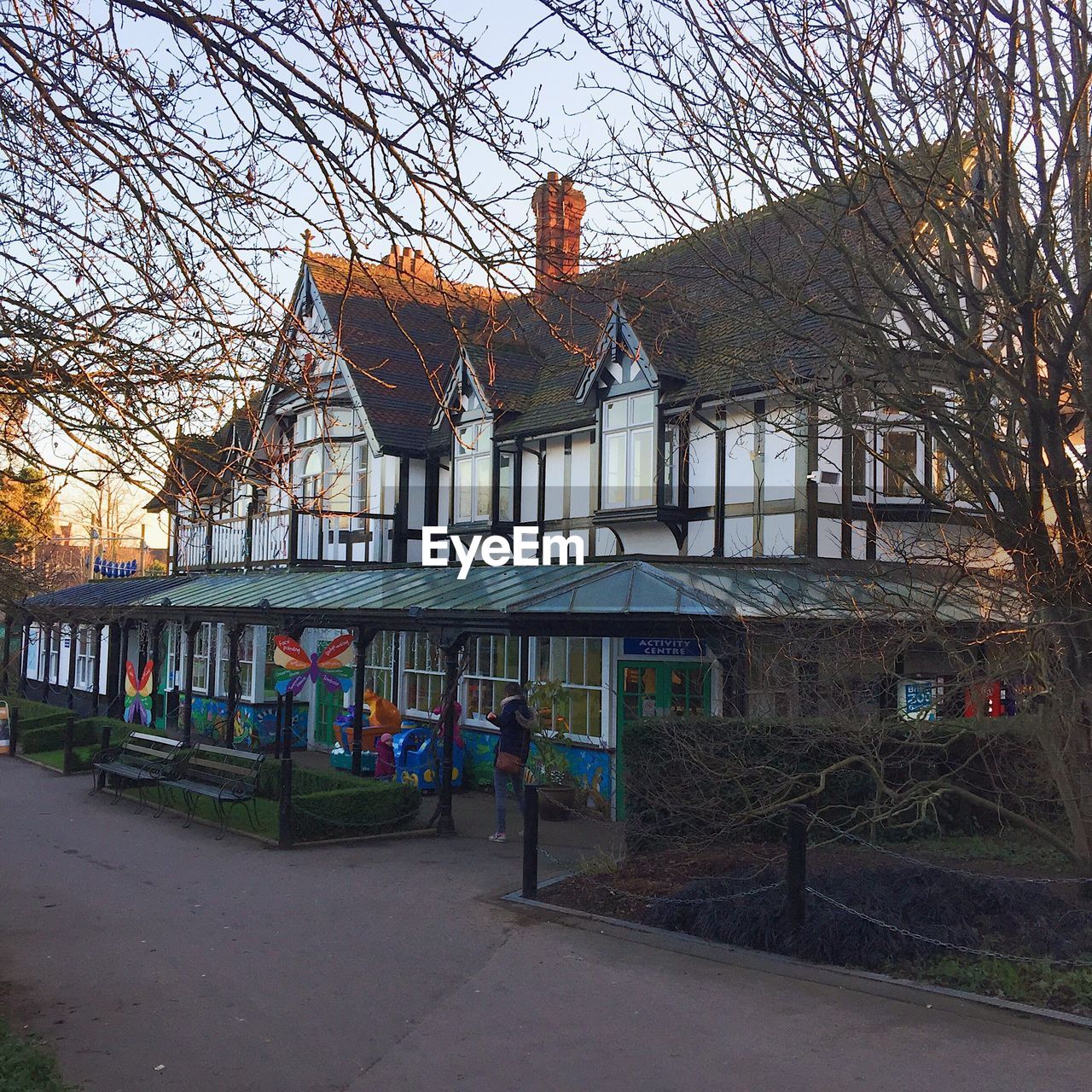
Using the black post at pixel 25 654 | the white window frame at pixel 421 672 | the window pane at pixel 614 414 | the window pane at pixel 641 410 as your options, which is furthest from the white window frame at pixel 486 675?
the black post at pixel 25 654

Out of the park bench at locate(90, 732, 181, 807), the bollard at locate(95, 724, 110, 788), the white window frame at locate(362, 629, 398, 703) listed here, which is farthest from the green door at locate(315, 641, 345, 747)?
the bollard at locate(95, 724, 110, 788)

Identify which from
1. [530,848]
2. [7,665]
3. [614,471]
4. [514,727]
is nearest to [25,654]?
[7,665]

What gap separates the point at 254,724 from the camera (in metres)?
24.5

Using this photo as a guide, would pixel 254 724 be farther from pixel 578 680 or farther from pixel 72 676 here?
pixel 72 676

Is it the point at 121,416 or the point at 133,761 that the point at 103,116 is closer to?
the point at 121,416

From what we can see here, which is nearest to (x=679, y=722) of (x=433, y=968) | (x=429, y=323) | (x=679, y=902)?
(x=679, y=902)

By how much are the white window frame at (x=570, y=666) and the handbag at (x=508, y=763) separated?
2542 mm

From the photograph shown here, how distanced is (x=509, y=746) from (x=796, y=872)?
18.0 ft

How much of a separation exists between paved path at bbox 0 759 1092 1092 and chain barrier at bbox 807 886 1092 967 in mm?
673

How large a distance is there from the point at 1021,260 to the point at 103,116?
636 centimetres

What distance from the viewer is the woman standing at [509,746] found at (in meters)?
13.2

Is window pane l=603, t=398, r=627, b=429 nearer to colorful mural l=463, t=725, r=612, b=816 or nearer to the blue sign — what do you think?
the blue sign

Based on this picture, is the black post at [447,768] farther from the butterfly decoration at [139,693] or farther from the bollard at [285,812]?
the butterfly decoration at [139,693]

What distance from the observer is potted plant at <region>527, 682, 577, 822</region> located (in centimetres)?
1494
